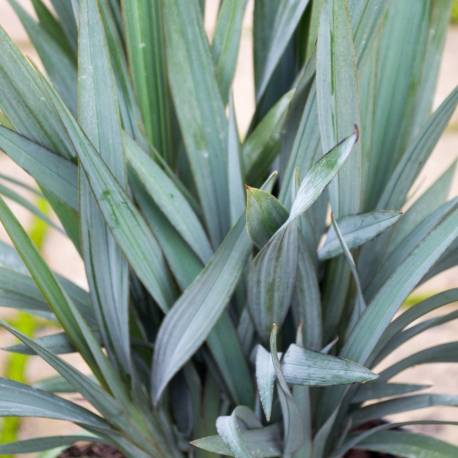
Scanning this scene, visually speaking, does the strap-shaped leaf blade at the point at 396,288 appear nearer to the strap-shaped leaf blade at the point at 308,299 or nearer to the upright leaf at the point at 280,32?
the strap-shaped leaf blade at the point at 308,299

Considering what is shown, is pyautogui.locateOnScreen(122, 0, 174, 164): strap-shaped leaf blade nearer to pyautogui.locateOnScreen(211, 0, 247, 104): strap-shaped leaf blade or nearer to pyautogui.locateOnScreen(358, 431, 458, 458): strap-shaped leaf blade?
pyautogui.locateOnScreen(211, 0, 247, 104): strap-shaped leaf blade

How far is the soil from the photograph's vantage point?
835mm

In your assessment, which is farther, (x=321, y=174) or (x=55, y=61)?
(x=55, y=61)

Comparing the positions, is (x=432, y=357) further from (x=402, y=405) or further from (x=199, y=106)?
(x=199, y=106)

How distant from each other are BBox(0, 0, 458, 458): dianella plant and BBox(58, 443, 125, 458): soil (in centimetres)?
12

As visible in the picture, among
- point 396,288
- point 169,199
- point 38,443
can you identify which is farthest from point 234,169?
point 38,443

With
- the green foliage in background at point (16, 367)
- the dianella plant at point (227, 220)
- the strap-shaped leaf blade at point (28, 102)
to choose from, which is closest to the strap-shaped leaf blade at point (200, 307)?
the dianella plant at point (227, 220)

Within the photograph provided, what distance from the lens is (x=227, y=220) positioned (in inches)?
27.2

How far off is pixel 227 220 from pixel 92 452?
0.30 meters

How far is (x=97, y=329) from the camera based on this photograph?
68cm

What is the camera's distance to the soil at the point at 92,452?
83 cm

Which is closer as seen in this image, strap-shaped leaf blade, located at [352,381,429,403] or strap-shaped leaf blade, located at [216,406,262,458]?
strap-shaped leaf blade, located at [216,406,262,458]

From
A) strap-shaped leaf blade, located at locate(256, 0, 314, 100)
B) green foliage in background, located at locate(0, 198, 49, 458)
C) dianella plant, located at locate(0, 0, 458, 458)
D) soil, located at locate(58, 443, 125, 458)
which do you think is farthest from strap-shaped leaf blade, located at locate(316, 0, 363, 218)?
green foliage in background, located at locate(0, 198, 49, 458)

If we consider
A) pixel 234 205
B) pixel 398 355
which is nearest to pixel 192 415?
pixel 234 205
